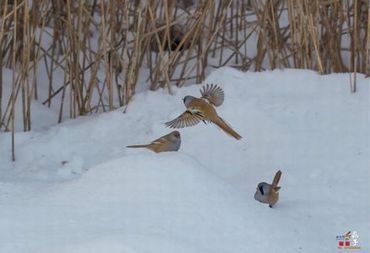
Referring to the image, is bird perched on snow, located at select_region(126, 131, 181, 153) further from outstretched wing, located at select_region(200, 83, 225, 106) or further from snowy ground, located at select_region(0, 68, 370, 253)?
outstretched wing, located at select_region(200, 83, 225, 106)

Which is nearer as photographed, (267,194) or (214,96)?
(267,194)

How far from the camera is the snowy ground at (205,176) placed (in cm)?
Result: 349

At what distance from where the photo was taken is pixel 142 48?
547 centimetres

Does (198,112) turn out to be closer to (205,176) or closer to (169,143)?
(169,143)

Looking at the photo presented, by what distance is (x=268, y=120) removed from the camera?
4988mm

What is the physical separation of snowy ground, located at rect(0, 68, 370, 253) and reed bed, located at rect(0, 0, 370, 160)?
15cm

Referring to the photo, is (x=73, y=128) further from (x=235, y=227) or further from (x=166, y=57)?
(x=235, y=227)

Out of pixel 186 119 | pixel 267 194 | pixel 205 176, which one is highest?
pixel 186 119

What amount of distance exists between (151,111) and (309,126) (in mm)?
829

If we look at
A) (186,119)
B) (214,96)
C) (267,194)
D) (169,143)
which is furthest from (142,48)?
(267,194)

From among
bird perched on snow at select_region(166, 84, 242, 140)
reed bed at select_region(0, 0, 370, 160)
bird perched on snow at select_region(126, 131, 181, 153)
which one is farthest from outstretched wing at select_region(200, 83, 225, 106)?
reed bed at select_region(0, 0, 370, 160)

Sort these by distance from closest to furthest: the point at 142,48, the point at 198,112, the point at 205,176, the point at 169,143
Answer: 1. the point at 205,176
2. the point at 198,112
3. the point at 169,143
4. the point at 142,48

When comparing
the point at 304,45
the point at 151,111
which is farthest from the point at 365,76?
the point at 151,111

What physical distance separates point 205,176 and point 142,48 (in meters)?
1.77
